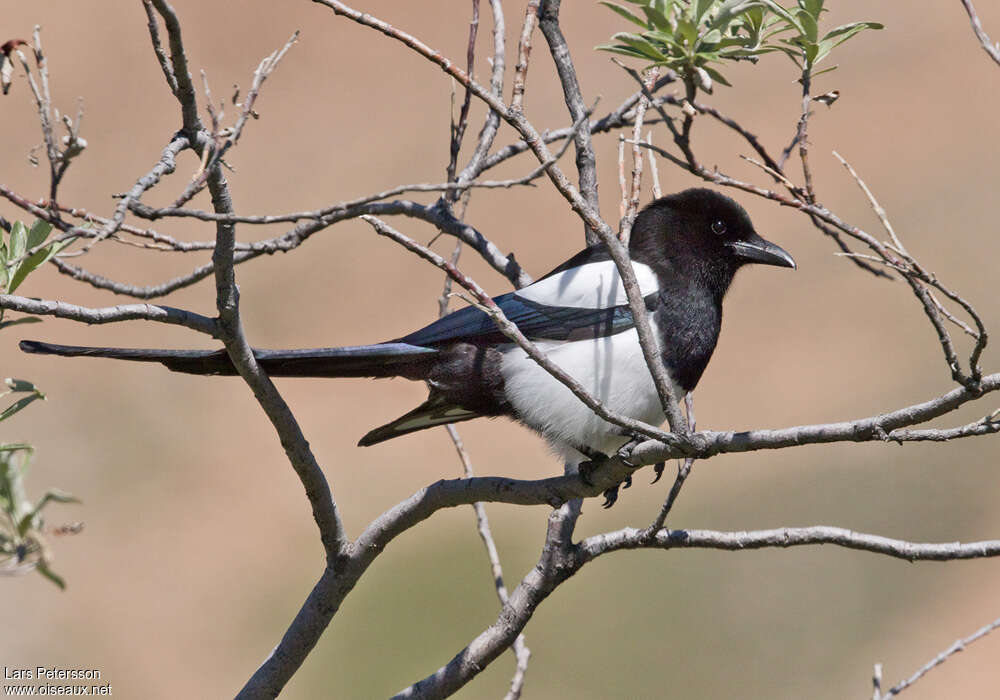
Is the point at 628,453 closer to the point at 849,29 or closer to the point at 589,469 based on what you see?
the point at 589,469

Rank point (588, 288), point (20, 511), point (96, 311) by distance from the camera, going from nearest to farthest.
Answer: point (20, 511)
point (96, 311)
point (588, 288)

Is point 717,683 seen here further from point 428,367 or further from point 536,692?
point 428,367

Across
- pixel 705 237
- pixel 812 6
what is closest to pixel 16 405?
pixel 812 6

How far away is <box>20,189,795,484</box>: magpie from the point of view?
3.56 meters

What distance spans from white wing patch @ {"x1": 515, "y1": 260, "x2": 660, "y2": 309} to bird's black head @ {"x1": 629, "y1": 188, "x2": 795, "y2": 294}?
0.14 meters

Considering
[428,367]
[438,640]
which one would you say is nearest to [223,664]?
[438,640]

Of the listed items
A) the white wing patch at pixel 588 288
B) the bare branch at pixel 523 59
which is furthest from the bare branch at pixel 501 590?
the bare branch at pixel 523 59

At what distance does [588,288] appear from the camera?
3.80m

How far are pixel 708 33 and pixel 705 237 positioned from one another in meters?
1.72

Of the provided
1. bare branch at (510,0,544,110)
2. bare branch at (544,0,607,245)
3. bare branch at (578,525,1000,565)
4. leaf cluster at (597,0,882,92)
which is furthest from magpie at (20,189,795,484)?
leaf cluster at (597,0,882,92)

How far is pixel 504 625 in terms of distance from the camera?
325 cm

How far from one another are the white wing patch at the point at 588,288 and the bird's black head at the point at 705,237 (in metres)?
0.14

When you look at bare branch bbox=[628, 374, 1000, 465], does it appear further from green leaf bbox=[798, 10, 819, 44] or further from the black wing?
the black wing

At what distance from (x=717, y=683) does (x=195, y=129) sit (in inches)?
237
